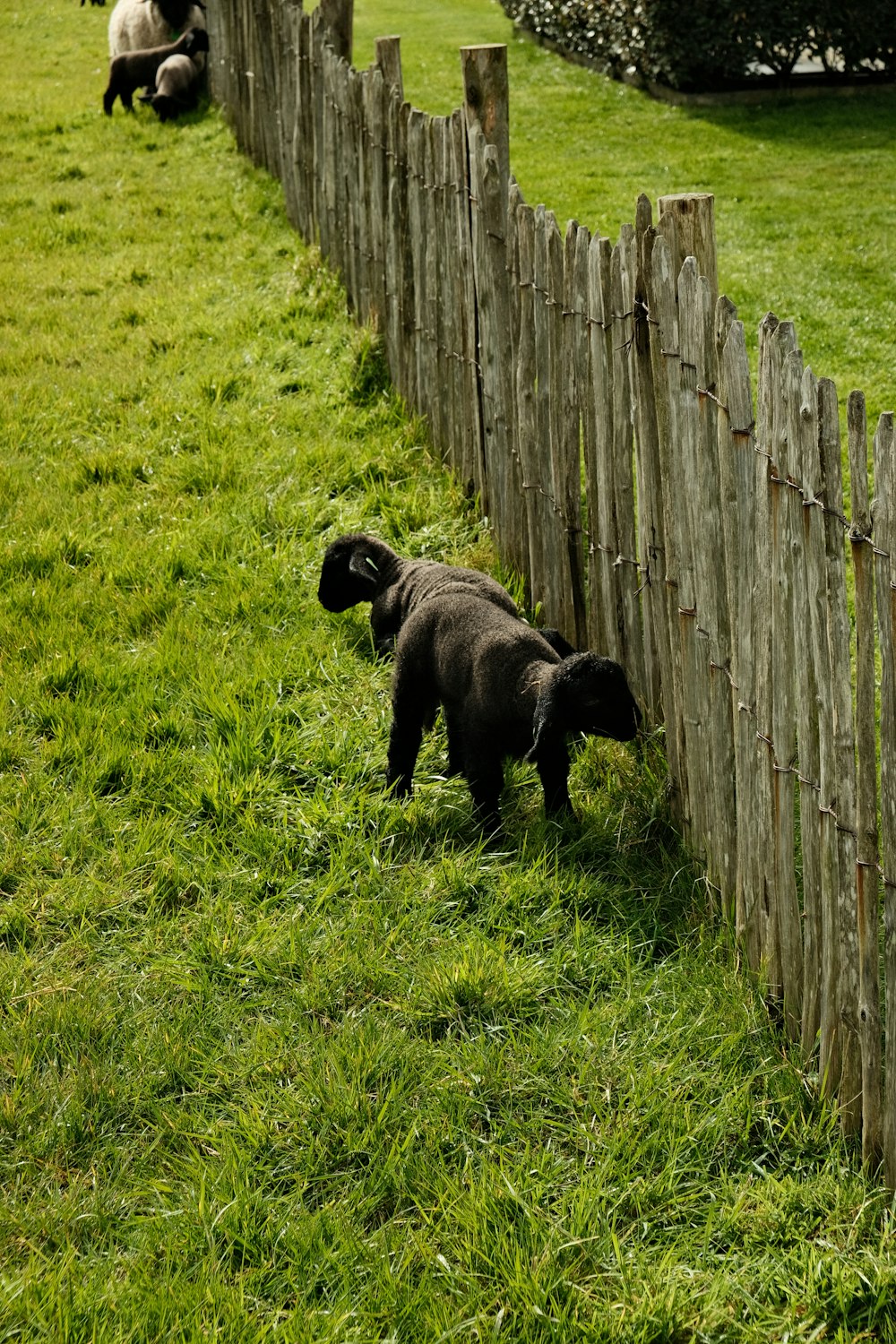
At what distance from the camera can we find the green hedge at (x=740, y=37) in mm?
13891

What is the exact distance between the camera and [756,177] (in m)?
11.8

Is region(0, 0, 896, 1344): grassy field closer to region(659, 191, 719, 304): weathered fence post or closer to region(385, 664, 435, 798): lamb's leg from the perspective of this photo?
region(385, 664, 435, 798): lamb's leg

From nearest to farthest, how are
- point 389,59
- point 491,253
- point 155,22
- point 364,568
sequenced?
point 364,568 → point 491,253 → point 389,59 → point 155,22

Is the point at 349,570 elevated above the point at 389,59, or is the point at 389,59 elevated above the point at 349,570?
the point at 389,59

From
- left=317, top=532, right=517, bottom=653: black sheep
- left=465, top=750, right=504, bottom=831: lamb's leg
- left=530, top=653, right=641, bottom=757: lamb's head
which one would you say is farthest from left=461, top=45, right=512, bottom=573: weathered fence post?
left=530, top=653, right=641, bottom=757: lamb's head

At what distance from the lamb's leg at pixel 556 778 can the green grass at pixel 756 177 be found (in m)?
3.44

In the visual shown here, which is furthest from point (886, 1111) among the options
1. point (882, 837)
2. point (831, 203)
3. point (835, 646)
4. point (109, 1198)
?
point (831, 203)

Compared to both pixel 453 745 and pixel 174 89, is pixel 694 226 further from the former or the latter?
pixel 174 89

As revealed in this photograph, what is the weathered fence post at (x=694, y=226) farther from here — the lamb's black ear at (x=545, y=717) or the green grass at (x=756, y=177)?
the green grass at (x=756, y=177)

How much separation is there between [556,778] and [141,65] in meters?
12.0

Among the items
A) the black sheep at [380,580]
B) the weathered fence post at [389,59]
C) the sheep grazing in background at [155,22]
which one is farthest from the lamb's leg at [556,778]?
the sheep grazing in background at [155,22]

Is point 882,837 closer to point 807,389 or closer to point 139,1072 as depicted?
point 807,389

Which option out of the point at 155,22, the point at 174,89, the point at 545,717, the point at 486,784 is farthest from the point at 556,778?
the point at 155,22

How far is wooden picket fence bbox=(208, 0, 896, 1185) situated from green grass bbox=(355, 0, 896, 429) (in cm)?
237
